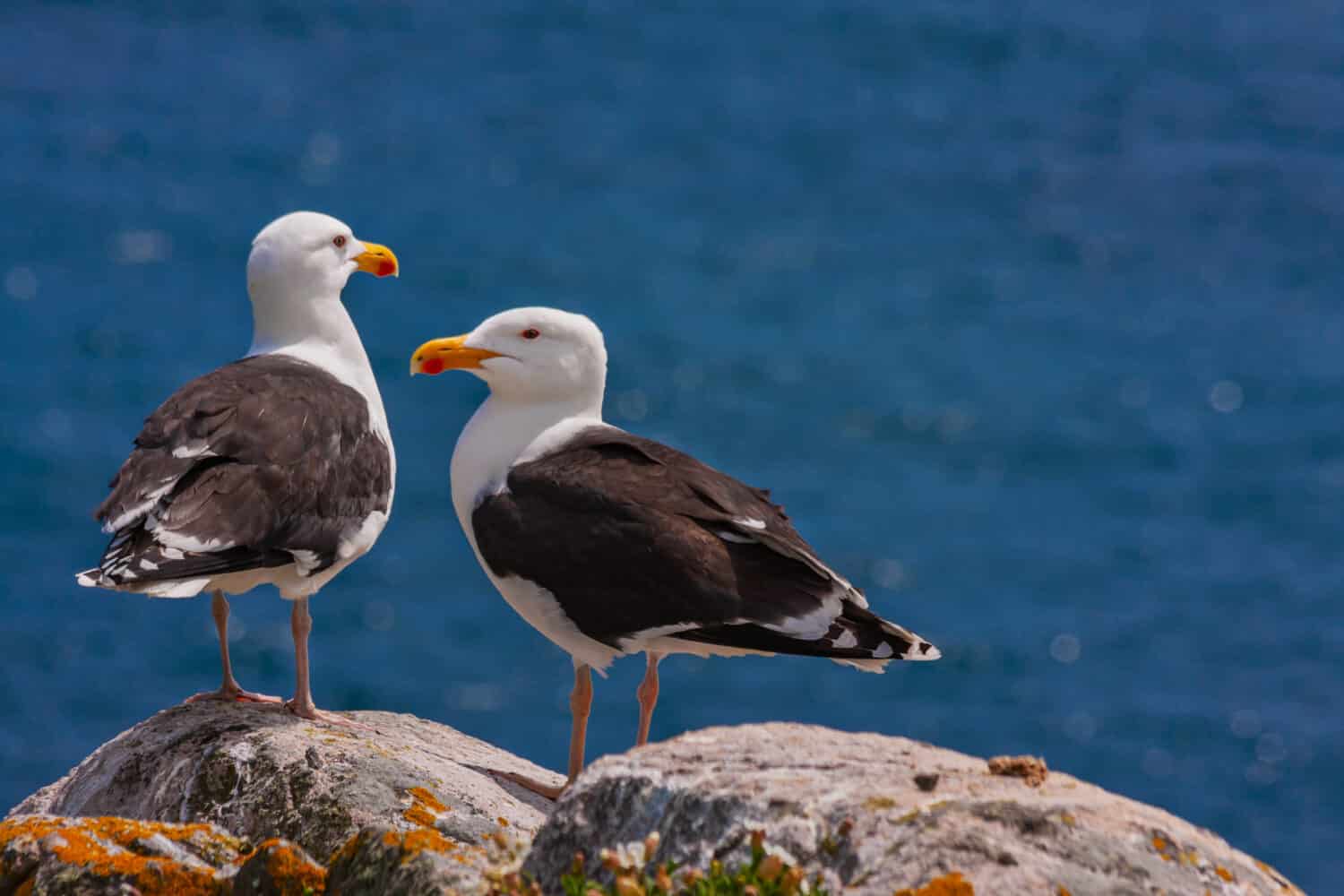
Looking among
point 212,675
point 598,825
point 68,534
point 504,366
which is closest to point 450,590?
point 212,675

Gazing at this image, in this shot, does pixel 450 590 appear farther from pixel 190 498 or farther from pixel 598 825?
pixel 598 825

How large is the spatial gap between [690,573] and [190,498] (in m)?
2.25

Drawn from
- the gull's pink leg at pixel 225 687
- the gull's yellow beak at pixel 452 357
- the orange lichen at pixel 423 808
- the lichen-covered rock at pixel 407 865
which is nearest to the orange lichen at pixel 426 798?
the orange lichen at pixel 423 808

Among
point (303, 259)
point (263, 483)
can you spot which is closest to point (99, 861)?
point (263, 483)

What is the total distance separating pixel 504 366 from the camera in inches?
366

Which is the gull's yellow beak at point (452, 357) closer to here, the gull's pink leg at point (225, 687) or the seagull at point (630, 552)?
the seagull at point (630, 552)

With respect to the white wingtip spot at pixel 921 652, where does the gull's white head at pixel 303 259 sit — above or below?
below

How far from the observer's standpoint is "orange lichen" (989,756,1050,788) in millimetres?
6238

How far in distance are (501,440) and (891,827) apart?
3901 mm

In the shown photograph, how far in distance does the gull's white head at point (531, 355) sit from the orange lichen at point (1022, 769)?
357 centimetres

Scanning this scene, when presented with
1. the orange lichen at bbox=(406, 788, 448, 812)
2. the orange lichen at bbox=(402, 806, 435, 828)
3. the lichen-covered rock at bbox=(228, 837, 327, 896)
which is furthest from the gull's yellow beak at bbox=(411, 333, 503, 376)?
the lichen-covered rock at bbox=(228, 837, 327, 896)

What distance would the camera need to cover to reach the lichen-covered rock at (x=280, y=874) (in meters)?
6.54

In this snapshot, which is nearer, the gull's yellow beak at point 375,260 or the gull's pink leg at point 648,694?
the gull's pink leg at point 648,694

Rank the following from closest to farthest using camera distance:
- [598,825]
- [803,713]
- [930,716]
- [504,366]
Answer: [598,825] → [504,366] → [803,713] → [930,716]
